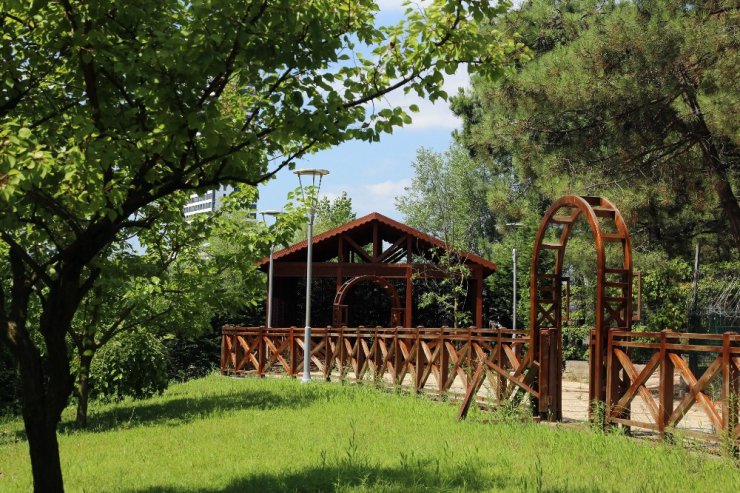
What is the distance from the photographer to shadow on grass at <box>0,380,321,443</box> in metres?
12.6

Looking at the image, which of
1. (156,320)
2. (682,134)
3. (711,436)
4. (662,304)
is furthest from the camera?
(662,304)

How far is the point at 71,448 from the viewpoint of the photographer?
34.0 ft

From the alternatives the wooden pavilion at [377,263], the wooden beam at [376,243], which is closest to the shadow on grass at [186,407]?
the wooden pavilion at [377,263]

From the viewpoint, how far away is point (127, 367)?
15.1 m

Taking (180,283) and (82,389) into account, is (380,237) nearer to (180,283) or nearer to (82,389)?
(82,389)

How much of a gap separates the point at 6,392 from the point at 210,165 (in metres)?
18.6

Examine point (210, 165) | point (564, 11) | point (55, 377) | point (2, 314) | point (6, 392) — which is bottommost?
point (6, 392)

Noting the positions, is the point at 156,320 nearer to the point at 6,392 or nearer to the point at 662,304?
the point at 6,392

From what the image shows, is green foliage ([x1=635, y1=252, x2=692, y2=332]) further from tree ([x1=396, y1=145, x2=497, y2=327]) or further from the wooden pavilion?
tree ([x1=396, y1=145, x2=497, y2=327])

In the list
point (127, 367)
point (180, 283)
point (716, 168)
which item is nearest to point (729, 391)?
point (180, 283)

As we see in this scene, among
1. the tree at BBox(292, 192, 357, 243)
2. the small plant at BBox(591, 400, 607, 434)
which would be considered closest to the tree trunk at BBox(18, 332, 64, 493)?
the small plant at BBox(591, 400, 607, 434)

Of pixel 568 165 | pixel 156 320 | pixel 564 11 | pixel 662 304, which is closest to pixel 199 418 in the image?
pixel 156 320

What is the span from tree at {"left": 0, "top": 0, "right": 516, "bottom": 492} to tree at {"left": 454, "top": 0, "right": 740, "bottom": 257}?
861cm

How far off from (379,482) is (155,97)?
11.1 ft
